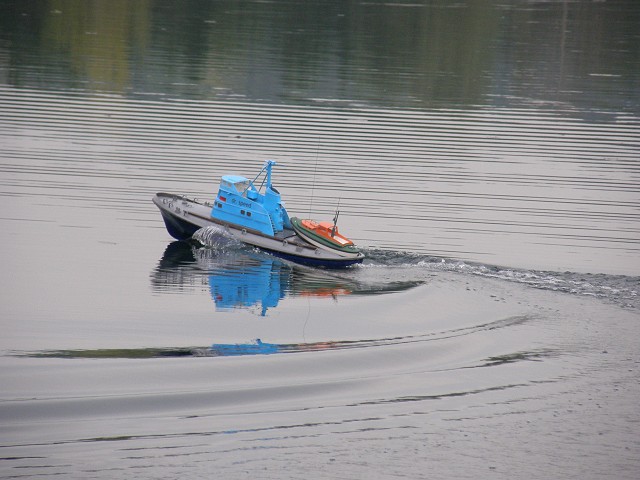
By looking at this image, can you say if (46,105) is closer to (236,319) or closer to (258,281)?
(258,281)

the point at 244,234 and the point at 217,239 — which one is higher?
the point at 244,234

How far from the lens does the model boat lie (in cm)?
3775

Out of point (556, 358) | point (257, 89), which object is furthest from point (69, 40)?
point (556, 358)

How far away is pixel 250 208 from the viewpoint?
40.1 meters

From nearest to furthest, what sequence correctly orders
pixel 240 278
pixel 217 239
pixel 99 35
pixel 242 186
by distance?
pixel 240 278, pixel 217 239, pixel 242 186, pixel 99 35

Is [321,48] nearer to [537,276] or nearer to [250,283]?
[250,283]

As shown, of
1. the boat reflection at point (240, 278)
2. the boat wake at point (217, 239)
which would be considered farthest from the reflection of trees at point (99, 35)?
the boat reflection at point (240, 278)

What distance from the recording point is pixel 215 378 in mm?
26297

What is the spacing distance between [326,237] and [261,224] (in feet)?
10.8

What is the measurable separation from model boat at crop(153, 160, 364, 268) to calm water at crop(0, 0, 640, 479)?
2.45 feet

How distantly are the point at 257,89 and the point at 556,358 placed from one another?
1932 inches

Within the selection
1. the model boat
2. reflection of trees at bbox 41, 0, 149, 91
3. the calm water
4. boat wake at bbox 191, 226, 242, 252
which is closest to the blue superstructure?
the model boat

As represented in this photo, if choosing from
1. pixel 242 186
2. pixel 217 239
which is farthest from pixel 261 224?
pixel 242 186

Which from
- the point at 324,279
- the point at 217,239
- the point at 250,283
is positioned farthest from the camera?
the point at 217,239
